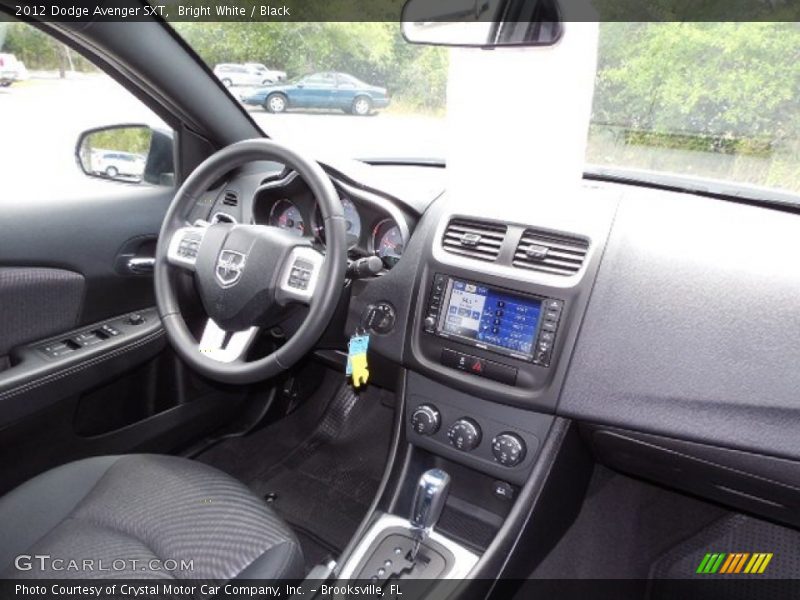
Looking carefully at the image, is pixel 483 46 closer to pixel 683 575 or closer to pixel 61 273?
pixel 61 273

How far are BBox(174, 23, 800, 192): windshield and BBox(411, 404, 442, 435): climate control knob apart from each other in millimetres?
852

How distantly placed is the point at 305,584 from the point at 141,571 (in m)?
0.35

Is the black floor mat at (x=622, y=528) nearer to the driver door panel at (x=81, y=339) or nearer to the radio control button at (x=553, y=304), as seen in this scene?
the radio control button at (x=553, y=304)

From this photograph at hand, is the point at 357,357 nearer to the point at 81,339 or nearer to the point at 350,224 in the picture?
the point at 350,224

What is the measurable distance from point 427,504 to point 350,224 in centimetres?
81

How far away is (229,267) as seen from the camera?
1.56 metres

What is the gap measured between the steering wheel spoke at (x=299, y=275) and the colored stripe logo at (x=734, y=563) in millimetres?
1420

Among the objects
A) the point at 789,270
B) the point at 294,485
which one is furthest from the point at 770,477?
the point at 294,485

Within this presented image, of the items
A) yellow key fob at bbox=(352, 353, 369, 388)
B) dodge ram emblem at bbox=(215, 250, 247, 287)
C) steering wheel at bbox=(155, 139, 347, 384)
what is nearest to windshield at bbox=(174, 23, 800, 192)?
steering wheel at bbox=(155, 139, 347, 384)

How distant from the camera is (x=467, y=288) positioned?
1588mm

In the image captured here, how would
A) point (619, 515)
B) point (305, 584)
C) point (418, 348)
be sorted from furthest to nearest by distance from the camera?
point (619, 515) < point (418, 348) < point (305, 584)

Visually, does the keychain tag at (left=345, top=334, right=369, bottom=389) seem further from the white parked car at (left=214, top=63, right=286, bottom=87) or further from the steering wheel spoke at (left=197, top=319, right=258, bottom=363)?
the white parked car at (left=214, top=63, right=286, bottom=87)

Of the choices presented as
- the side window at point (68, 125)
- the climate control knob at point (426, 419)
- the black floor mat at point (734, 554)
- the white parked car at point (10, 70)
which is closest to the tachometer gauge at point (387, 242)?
the climate control knob at point (426, 419)

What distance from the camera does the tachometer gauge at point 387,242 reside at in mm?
1824
